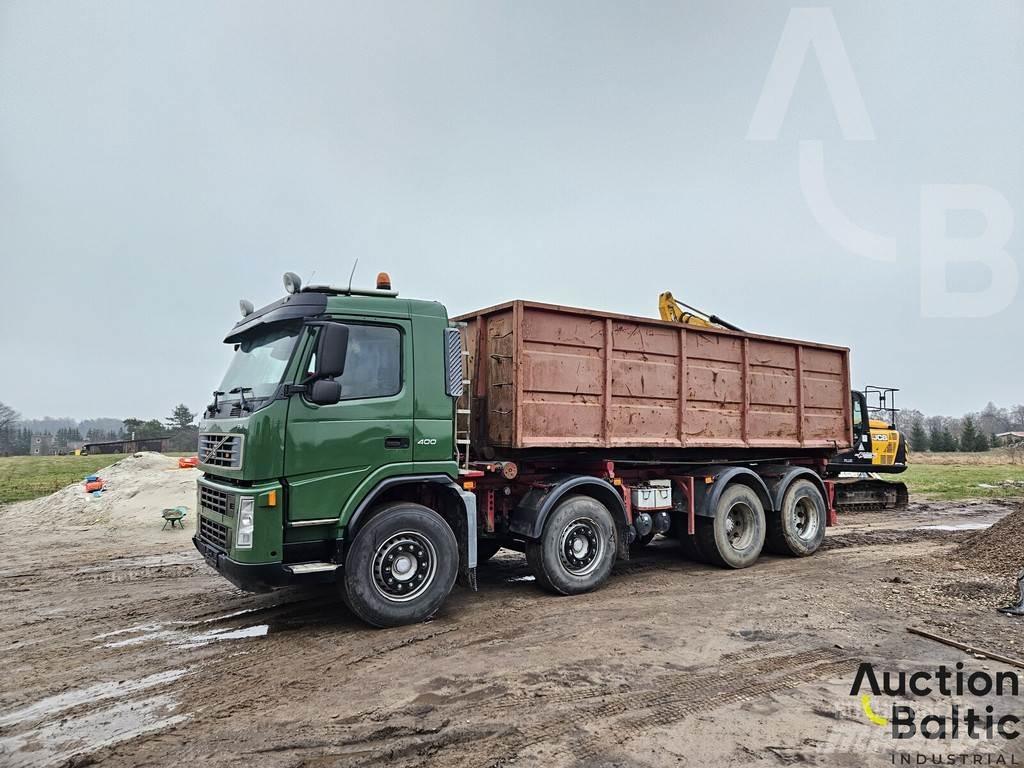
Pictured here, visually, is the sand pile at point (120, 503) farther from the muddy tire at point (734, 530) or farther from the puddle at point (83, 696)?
the muddy tire at point (734, 530)

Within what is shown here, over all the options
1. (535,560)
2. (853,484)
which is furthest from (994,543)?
(853,484)

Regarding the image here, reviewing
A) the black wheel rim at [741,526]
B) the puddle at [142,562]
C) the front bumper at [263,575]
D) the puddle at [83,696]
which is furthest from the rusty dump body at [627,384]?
the puddle at [142,562]

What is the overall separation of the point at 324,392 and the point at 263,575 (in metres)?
1.58

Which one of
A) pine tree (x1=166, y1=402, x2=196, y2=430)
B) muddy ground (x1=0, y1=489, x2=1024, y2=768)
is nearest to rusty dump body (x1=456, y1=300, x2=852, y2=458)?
muddy ground (x1=0, y1=489, x2=1024, y2=768)

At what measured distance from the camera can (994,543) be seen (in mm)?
8469

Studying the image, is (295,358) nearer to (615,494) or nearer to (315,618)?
(315,618)

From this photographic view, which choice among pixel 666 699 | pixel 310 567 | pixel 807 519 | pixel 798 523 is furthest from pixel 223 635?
pixel 807 519

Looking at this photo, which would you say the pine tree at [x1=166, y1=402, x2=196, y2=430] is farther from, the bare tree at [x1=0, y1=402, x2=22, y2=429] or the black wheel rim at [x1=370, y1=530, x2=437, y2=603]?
the black wheel rim at [x1=370, y1=530, x2=437, y2=603]

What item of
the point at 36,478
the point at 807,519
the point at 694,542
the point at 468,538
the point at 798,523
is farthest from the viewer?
the point at 36,478

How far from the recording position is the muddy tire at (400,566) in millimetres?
5398

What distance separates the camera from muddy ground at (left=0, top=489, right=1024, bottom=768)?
11.5ft

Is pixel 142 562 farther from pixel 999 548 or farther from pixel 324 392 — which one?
pixel 999 548

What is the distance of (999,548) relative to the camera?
27.0ft

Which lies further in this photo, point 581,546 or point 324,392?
point 581,546
